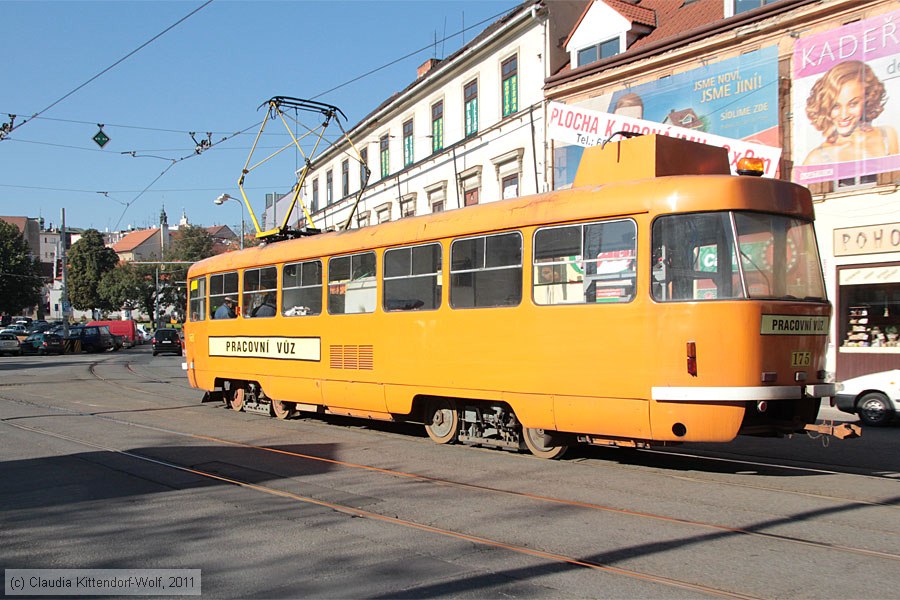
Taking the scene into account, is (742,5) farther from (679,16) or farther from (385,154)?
(385,154)

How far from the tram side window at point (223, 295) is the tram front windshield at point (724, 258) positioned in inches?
358

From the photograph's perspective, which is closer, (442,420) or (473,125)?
(442,420)

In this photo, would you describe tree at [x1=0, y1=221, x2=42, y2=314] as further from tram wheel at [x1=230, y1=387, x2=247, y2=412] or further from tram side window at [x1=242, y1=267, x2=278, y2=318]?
Answer: tram side window at [x1=242, y1=267, x2=278, y2=318]

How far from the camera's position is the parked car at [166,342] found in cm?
4347

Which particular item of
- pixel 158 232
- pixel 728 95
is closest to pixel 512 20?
pixel 728 95

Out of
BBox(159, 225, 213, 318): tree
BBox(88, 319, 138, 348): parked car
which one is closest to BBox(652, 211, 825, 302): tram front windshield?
BBox(88, 319, 138, 348): parked car

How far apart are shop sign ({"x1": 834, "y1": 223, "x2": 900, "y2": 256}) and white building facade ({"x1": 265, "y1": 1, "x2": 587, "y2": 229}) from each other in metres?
8.22

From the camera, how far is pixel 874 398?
13.8 m

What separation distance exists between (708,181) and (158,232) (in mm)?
132091

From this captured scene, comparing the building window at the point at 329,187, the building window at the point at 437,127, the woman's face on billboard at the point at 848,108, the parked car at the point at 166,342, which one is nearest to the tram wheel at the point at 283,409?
the woman's face on billboard at the point at 848,108

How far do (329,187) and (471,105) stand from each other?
16.3 m

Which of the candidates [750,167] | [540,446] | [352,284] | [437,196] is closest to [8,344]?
[437,196]

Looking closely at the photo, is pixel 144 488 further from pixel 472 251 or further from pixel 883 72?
pixel 883 72

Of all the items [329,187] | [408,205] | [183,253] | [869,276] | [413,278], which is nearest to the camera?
[413,278]
